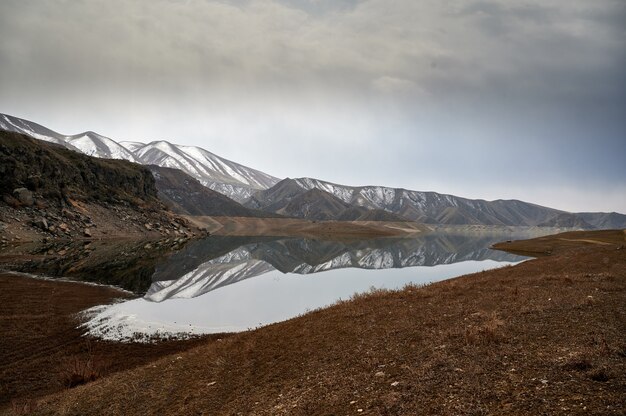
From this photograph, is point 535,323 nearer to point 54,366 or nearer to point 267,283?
point 54,366

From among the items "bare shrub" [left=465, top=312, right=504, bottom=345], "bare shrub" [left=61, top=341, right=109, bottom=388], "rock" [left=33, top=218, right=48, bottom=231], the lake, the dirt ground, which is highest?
"bare shrub" [left=465, top=312, right=504, bottom=345]

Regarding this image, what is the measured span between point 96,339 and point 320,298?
22.1m

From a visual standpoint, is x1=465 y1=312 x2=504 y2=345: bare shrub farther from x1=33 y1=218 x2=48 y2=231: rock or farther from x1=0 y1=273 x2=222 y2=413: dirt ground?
x1=33 y1=218 x2=48 y2=231: rock

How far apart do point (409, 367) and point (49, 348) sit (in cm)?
2139

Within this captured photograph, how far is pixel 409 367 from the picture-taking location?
34.2ft

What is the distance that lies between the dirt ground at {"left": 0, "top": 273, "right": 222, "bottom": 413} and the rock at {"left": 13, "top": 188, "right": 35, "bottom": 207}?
6883 cm

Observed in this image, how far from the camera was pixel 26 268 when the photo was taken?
48.8m

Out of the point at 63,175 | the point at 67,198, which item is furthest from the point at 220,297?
the point at 63,175

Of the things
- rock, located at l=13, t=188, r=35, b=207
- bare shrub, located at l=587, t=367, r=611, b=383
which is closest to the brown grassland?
bare shrub, located at l=587, t=367, r=611, b=383

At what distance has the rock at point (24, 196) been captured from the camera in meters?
91.5

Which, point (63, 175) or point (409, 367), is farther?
point (63, 175)

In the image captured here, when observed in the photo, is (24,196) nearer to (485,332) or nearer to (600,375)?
(485,332)

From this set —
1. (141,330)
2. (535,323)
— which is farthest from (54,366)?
(535,323)

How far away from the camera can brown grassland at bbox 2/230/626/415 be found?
7980 mm
